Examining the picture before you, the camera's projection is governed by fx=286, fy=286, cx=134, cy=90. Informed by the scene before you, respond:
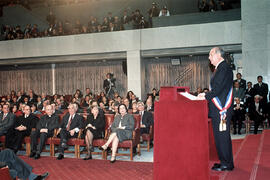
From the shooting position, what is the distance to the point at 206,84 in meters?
12.7

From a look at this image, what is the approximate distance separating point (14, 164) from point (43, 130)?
273 centimetres

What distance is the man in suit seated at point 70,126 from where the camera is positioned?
636cm

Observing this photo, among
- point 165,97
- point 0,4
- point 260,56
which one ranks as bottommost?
point 165,97

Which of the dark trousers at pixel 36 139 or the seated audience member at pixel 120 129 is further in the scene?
the dark trousers at pixel 36 139

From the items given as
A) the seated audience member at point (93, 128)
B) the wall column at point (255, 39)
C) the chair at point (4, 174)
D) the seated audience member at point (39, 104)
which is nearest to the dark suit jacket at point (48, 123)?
the seated audience member at point (93, 128)

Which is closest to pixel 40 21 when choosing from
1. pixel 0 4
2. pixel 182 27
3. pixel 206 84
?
pixel 0 4

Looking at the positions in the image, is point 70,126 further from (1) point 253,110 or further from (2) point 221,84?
(1) point 253,110

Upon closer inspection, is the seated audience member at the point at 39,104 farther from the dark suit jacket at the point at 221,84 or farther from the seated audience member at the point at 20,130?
the dark suit jacket at the point at 221,84

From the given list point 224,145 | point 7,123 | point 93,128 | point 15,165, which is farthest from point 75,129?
point 224,145

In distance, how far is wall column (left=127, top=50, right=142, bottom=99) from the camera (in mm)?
11891

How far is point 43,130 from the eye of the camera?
6.55 metres

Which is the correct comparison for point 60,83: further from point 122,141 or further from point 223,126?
point 223,126

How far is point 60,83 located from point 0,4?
663 cm

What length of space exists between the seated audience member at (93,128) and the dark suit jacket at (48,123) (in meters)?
0.77
